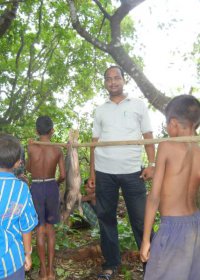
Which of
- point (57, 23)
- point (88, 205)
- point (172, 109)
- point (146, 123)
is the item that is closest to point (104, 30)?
point (57, 23)

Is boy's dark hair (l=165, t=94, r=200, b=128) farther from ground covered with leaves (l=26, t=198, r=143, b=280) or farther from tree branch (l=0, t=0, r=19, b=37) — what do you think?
tree branch (l=0, t=0, r=19, b=37)

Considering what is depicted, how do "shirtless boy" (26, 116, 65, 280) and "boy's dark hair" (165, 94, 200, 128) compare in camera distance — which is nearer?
"boy's dark hair" (165, 94, 200, 128)

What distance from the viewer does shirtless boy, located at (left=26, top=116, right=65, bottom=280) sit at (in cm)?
353

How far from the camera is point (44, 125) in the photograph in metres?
3.57

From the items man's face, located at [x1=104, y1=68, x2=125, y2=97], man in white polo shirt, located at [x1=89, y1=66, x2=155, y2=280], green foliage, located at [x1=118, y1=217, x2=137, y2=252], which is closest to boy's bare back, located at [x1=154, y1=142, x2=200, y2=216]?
man in white polo shirt, located at [x1=89, y1=66, x2=155, y2=280]

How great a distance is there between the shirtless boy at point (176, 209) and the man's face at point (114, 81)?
1.28 m

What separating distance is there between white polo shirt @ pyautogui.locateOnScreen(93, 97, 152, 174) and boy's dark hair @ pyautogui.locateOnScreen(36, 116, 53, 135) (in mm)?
526

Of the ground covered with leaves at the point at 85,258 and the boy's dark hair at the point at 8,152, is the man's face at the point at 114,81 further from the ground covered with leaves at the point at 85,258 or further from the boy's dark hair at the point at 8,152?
the ground covered with leaves at the point at 85,258

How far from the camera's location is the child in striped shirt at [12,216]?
1.96m

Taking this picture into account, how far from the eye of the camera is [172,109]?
2.16 metres

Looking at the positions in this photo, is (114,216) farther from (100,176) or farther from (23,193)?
(23,193)

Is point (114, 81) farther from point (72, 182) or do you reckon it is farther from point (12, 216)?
point (12, 216)

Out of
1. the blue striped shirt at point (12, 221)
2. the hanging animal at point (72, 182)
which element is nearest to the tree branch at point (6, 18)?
the hanging animal at point (72, 182)

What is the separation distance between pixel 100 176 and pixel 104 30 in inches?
171
